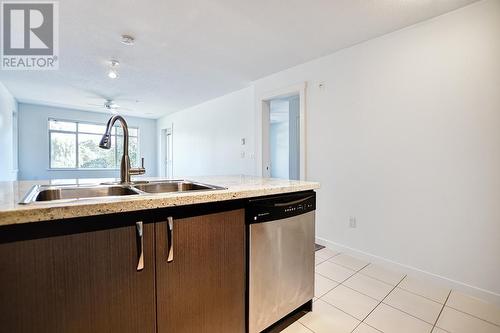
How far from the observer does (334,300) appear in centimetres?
181

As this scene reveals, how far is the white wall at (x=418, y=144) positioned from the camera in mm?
1858

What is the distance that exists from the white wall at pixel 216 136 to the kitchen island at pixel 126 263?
299cm

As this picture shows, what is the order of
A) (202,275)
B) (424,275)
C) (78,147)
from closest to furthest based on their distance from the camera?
(202,275) → (424,275) → (78,147)

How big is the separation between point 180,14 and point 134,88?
2.70 metres

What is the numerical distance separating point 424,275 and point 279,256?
1696mm

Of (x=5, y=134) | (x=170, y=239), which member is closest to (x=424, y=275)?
(x=170, y=239)

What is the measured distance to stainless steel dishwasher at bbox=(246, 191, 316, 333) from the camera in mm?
1284

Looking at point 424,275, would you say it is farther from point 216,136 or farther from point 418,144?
point 216,136

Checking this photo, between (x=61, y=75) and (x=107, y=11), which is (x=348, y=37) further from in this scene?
(x=61, y=75)

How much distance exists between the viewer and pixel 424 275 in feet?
7.06

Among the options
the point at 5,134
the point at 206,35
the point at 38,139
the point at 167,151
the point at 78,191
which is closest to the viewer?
the point at 78,191

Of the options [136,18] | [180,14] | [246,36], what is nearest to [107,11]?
[136,18]

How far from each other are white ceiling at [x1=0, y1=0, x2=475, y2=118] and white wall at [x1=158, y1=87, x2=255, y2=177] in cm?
61

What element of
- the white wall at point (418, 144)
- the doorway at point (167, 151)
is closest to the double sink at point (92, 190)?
the white wall at point (418, 144)
